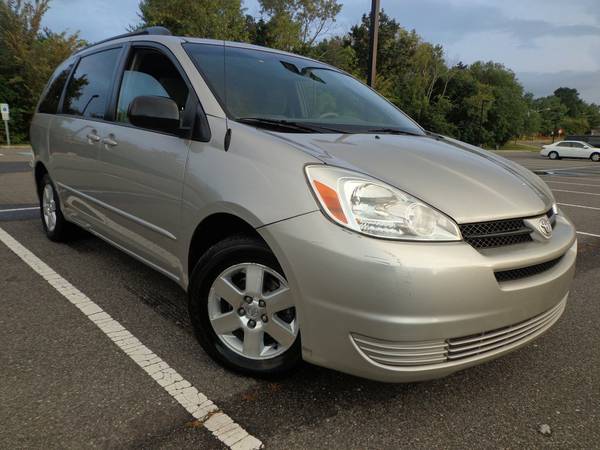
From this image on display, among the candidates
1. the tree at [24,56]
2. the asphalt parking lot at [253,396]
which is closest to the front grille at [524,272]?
the asphalt parking lot at [253,396]

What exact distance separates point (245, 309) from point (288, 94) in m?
1.36

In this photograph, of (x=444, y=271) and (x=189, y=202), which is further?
(x=189, y=202)

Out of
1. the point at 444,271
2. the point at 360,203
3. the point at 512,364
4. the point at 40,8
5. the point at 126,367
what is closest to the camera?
the point at 444,271

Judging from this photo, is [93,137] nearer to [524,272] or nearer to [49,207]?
[49,207]

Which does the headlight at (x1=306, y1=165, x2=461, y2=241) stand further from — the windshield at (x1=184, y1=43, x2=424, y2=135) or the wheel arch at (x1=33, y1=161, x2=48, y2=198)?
the wheel arch at (x1=33, y1=161, x2=48, y2=198)

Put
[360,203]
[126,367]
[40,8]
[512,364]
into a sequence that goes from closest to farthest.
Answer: [360,203], [126,367], [512,364], [40,8]

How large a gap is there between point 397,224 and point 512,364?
4.08 ft

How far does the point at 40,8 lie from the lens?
26.7 metres

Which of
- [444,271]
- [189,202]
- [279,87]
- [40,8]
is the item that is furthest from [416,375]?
[40,8]

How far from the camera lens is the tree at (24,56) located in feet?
81.8

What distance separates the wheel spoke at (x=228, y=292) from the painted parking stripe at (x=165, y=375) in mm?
429

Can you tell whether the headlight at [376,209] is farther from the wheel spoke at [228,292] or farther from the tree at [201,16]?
the tree at [201,16]

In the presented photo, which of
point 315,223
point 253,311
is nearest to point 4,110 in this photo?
point 253,311

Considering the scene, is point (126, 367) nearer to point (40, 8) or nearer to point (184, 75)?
point (184, 75)
